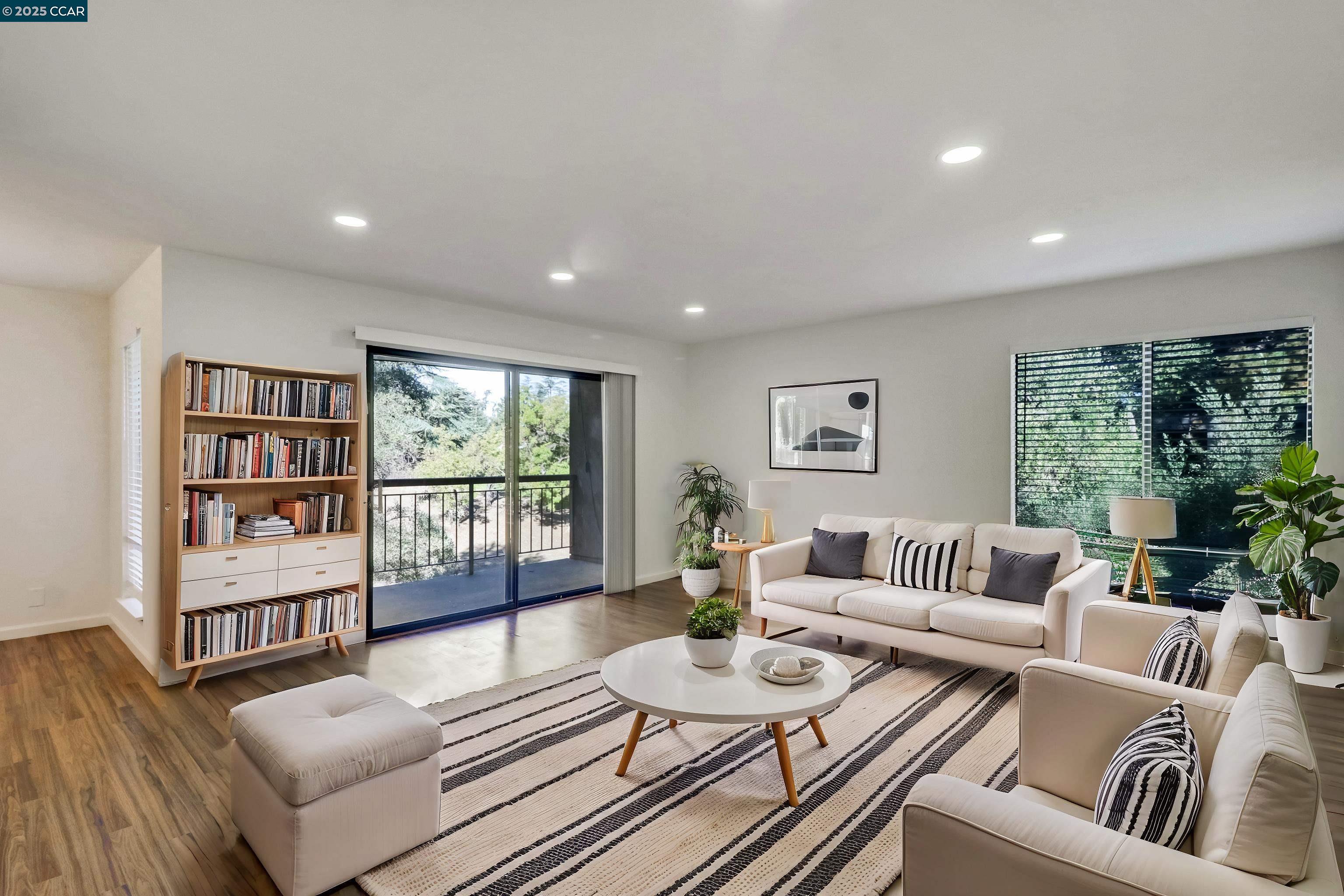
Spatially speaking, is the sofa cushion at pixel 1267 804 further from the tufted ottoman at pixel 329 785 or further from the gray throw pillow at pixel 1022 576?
the gray throw pillow at pixel 1022 576

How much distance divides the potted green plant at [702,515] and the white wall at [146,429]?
3.77 metres

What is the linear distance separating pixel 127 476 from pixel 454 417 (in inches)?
90.0

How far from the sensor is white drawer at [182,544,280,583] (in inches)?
142

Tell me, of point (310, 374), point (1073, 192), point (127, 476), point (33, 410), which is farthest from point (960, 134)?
point (33, 410)

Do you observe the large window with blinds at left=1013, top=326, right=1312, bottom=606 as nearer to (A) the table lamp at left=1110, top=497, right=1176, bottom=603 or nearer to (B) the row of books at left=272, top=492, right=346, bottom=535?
(A) the table lamp at left=1110, top=497, right=1176, bottom=603

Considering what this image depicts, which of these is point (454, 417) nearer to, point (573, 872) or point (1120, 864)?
point (573, 872)

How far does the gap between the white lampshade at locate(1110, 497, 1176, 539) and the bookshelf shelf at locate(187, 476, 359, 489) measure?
4768 mm

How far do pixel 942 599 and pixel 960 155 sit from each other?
2.62 meters

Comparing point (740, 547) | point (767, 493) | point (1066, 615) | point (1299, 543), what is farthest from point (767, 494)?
point (1299, 543)

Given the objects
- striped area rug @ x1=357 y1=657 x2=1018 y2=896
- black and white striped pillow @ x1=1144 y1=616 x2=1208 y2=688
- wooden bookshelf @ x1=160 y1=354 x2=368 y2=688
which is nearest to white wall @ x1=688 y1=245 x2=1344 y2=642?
striped area rug @ x1=357 y1=657 x2=1018 y2=896

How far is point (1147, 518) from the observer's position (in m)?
3.81

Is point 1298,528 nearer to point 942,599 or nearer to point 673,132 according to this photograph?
point 942,599

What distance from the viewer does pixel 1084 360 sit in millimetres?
4605

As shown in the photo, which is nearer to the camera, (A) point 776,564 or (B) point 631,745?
(B) point 631,745
